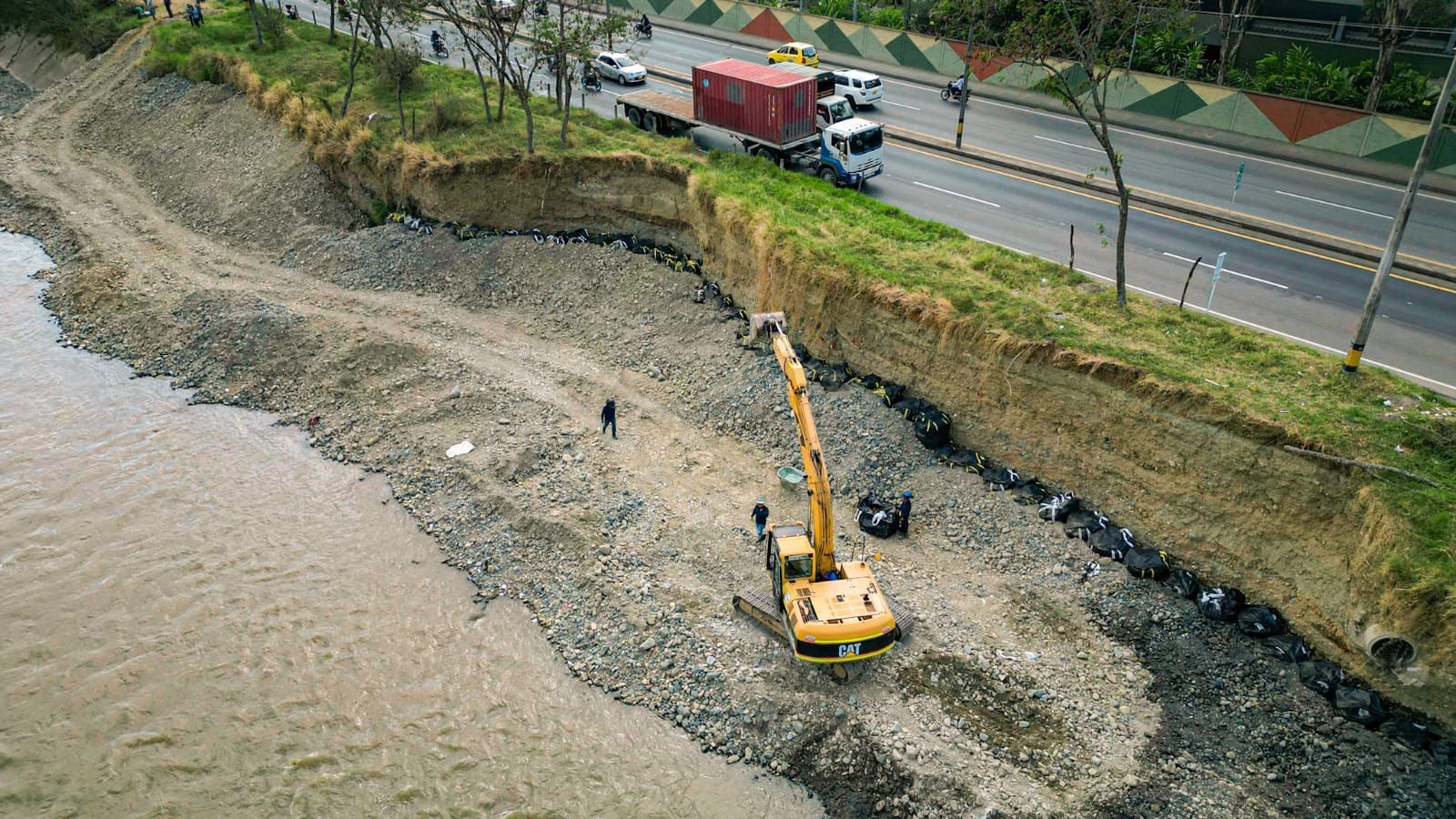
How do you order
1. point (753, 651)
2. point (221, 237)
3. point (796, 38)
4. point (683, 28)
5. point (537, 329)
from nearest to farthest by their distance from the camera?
point (753, 651), point (537, 329), point (221, 237), point (796, 38), point (683, 28)

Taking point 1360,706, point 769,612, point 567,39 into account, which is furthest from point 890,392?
point 567,39

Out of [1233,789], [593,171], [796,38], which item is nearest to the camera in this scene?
[1233,789]

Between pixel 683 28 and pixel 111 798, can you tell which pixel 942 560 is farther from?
pixel 683 28

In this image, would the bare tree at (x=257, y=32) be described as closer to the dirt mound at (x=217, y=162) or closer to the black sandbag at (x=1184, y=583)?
the dirt mound at (x=217, y=162)

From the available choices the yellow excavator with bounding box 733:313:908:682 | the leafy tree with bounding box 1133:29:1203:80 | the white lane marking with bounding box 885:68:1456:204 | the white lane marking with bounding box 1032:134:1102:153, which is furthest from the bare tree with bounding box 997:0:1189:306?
the leafy tree with bounding box 1133:29:1203:80

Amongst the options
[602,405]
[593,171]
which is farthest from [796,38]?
[602,405]

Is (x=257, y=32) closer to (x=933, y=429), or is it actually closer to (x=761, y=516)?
(x=761, y=516)

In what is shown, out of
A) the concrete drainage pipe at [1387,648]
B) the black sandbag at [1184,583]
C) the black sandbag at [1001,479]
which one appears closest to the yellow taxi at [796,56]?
the black sandbag at [1001,479]

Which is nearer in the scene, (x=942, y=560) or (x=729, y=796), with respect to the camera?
(x=729, y=796)
